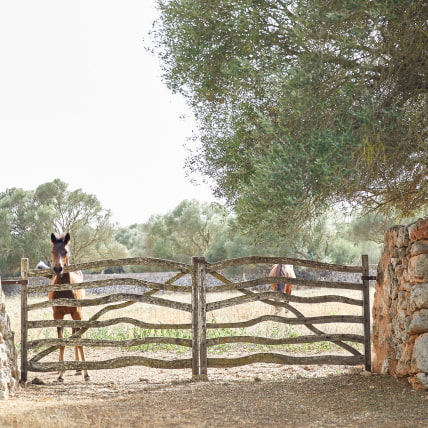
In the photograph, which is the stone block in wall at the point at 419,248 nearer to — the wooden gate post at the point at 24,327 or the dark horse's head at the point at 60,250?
the dark horse's head at the point at 60,250

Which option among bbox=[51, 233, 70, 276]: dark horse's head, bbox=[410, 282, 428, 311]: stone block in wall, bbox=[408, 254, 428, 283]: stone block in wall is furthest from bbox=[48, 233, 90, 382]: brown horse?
bbox=[408, 254, 428, 283]: stone block in wall

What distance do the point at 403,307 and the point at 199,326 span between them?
10.5 feet

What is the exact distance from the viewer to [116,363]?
909 cm

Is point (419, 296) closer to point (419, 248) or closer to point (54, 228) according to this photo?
point (419, 248)

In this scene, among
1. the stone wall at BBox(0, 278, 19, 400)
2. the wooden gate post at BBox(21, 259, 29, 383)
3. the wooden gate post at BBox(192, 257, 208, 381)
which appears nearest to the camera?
the stone wall at BBox(0, 278, 19, 400)

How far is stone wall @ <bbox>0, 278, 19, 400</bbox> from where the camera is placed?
308 inches

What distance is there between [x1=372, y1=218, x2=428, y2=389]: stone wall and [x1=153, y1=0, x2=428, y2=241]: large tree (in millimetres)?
954

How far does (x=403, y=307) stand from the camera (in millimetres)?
7996

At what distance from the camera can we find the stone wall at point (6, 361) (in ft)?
25.7

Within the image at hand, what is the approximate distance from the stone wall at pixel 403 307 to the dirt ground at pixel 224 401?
281mm

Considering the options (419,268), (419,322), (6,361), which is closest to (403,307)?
(419,322)

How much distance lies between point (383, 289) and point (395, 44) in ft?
12.5

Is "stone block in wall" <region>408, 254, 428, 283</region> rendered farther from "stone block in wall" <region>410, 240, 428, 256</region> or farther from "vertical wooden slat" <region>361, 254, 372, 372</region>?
"vertical wooden slat" <region>361, 254, 372, 372</region>

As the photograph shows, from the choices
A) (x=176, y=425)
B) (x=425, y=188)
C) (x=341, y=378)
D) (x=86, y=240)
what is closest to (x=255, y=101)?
(x=425, y=188)
